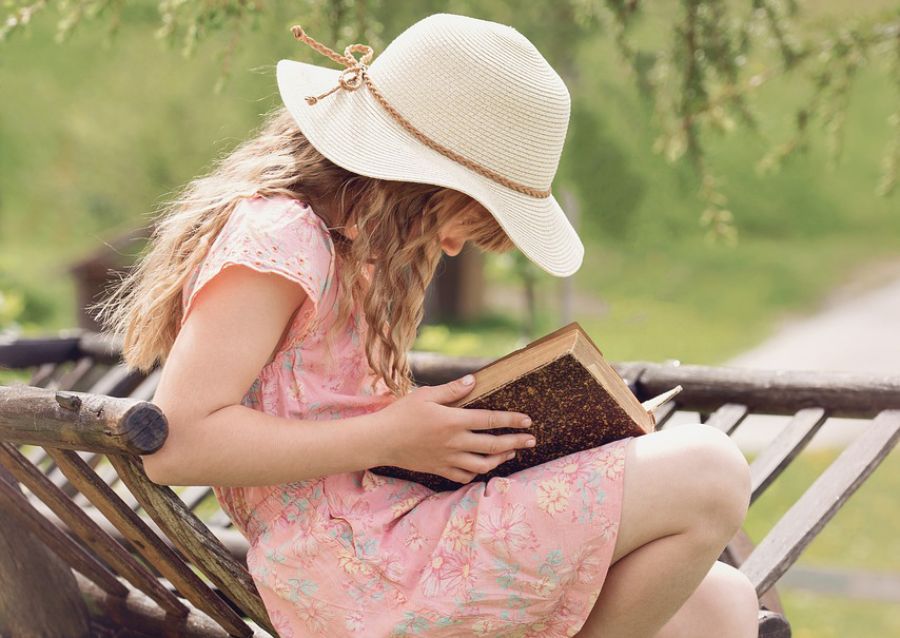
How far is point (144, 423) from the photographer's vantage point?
1398 millimetres

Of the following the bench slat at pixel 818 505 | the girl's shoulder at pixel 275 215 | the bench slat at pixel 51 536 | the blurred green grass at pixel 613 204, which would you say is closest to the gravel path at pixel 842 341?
the blurred green grass at pixel 613 204

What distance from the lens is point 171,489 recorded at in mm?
1614

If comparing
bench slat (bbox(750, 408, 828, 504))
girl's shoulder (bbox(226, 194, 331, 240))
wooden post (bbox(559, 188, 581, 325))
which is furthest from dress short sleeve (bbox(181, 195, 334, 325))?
wooden post (bbox(559, 188, 581, 325))

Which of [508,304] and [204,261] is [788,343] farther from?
[204,261]

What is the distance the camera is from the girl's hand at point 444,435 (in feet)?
5.07

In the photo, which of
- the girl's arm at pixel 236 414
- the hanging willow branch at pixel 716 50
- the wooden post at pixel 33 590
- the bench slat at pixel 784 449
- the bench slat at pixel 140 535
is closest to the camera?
the girl's arm at pixel 236 414

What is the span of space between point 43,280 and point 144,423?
8.96m

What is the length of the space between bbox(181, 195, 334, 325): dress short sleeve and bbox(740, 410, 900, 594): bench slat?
0.97 metres

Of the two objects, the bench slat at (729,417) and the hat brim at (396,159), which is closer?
the hat brim at (396,159)

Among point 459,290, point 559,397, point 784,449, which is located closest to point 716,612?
point 559,397

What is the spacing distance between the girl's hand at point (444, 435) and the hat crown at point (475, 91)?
36cm

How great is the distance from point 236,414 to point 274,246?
230mm

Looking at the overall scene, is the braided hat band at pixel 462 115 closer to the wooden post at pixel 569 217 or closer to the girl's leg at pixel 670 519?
the girl's leg at pixel 670 519

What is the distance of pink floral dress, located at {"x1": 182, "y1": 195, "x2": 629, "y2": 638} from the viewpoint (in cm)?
150
